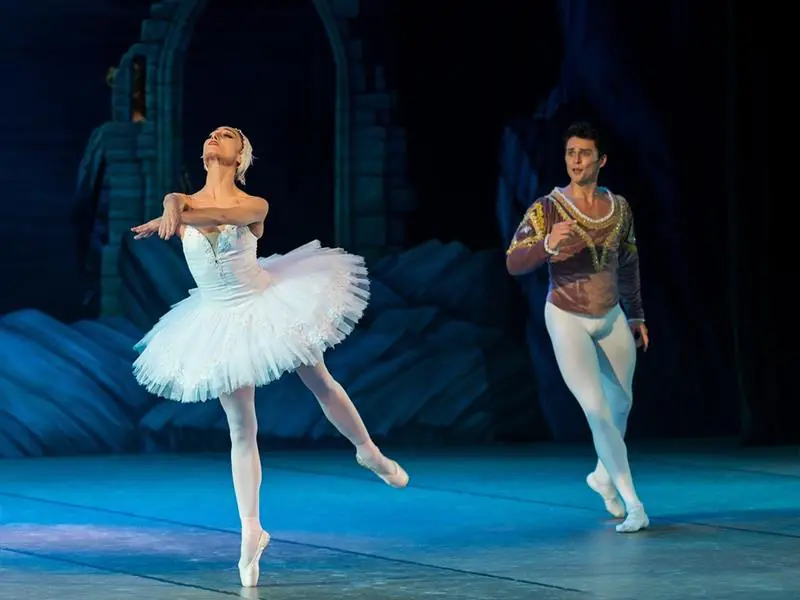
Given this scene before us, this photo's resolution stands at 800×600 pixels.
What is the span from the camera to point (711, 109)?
30.7 feet

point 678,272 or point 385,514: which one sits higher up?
point 678,272

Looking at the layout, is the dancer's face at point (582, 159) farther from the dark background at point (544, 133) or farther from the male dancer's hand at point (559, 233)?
the dark background at point (544, 133)

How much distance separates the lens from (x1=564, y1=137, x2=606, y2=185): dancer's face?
5980 mm

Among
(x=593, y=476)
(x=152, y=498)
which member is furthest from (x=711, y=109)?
(x=152, y=498)

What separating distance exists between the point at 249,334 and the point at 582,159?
1620mm

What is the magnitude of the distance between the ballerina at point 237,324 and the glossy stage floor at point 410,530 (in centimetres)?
45

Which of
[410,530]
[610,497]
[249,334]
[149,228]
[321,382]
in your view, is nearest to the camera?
[149,228]

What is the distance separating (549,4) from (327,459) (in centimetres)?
300

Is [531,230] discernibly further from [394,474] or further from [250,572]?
[250,572]

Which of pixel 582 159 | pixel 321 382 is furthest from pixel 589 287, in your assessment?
pixel 321 382

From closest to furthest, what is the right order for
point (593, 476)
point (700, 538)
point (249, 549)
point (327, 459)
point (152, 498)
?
1. point (249, 549)
2. point (700, 538)
3. point (593, 476)
4. point (152, 498)
5. point (327, 459)

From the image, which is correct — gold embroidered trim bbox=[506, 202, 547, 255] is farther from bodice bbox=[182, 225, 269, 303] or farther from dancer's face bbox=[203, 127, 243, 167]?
dancer's face bbox=[203, 127, 243, 167]

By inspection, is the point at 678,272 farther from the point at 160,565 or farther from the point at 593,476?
the point at 160,565

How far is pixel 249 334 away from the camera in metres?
5.07
